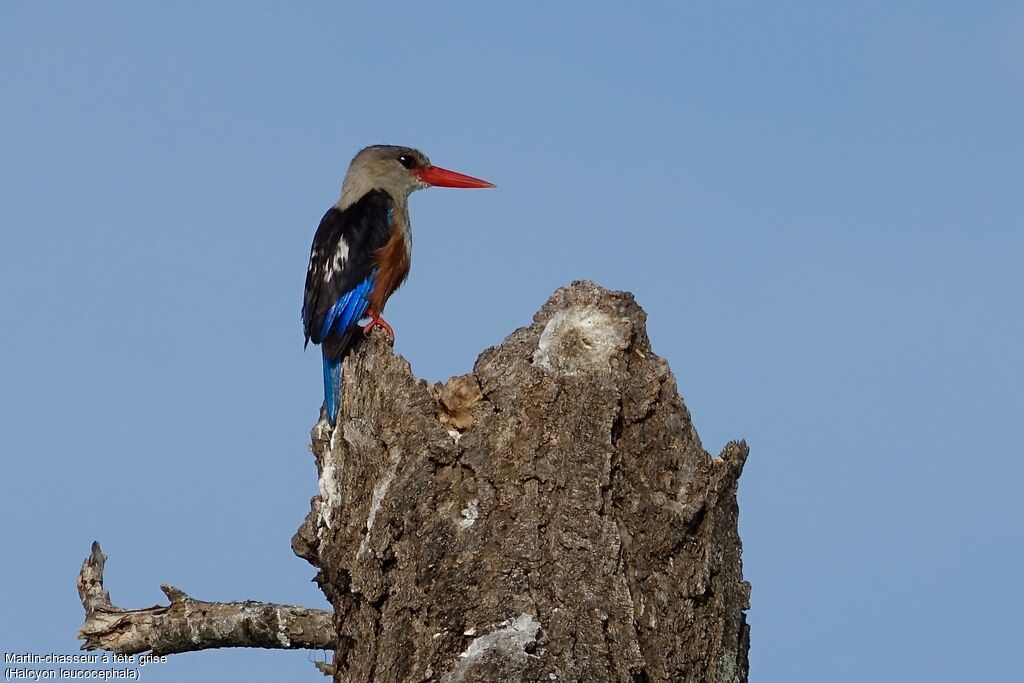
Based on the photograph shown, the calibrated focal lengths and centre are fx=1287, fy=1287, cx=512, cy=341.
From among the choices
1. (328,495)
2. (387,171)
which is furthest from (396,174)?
(328,495)

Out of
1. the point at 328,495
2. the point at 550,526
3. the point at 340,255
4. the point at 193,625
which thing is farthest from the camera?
the point at 340,255

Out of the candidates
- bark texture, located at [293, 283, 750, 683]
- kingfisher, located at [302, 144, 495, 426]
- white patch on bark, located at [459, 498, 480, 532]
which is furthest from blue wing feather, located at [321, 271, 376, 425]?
white patch on bark, located at [459, 498, 480, 532]

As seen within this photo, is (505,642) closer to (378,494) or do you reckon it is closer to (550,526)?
(550,526)

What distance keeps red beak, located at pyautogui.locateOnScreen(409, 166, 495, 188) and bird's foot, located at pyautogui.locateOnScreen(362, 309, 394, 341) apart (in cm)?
166

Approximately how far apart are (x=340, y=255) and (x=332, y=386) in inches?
49.6

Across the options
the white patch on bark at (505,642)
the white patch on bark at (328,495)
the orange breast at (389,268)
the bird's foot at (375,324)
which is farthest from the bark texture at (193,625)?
the orange breast at (389,268)

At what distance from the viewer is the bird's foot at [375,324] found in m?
6.43

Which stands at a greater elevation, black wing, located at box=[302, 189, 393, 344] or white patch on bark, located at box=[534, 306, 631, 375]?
black wing, located at box=[302, 189, 393, 344]

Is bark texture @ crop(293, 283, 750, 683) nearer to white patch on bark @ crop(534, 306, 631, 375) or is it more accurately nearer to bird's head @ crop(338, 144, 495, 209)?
white patch on bark @ crop(534, 306, 631, 375)

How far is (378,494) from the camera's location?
491cm

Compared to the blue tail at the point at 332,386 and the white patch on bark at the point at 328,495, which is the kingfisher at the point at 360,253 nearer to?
the blue tail at the point at 332,386

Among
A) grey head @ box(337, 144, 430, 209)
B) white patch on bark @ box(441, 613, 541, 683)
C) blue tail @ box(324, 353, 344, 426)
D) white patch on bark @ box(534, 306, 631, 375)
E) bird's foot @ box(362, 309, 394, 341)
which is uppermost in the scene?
grey head @ box(337, 144, 430, 209)

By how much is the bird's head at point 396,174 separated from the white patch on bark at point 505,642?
13.4ft

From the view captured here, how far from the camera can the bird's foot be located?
21.1ft
